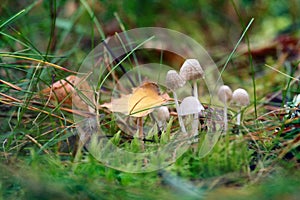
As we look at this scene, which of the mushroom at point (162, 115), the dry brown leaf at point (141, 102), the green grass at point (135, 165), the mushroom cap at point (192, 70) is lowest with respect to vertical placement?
the green grass at point (135, 165)

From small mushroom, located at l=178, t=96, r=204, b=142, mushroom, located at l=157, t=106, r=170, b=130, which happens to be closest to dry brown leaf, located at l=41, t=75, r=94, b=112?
mushroom, located at l=157, t=106, r=170, b=130

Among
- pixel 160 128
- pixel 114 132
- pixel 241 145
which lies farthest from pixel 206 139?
pixel 114 132

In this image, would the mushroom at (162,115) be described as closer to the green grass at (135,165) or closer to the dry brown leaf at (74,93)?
the green grass at (135,165)

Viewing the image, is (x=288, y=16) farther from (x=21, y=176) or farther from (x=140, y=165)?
(x=21, y=176)

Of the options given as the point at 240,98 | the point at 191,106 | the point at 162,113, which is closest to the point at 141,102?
the point at 162,113

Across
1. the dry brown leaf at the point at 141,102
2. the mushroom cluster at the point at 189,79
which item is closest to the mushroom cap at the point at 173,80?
the mushroom cluster at the point at 189,79

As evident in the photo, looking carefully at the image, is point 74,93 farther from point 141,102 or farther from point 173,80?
point 173,80

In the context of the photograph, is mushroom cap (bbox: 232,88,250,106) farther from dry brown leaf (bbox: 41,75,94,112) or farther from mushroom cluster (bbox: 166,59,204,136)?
dry brown leaf (bbox: 41,75,94,112)

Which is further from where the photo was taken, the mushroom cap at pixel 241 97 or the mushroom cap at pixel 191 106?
the mushroom cap at pixel 241 97
